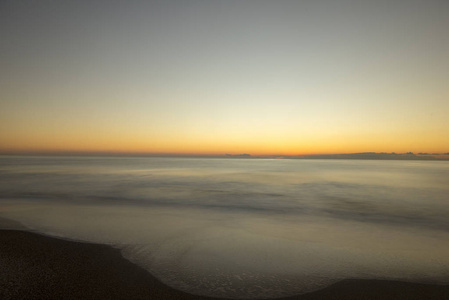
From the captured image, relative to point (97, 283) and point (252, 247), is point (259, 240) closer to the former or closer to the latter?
point (252, 247)

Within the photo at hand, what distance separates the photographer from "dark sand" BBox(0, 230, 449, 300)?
3.14 metres

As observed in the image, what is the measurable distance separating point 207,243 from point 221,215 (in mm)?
3306

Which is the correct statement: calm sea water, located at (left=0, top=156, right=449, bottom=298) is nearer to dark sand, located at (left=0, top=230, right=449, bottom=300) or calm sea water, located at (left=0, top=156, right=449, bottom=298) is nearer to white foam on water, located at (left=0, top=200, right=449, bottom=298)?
white foam on water, located at (left=0, top=200, right=449, bottom=298)

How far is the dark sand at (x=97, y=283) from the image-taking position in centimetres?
314

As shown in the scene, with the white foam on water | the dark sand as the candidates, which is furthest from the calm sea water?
the dark sand

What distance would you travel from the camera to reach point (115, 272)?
376 centimetres

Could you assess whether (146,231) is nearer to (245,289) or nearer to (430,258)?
(245,289)

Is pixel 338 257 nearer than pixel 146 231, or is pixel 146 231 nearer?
pixel 338 257

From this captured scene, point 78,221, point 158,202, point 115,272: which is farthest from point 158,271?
point 158,202

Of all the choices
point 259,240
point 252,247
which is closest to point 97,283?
point 252,247

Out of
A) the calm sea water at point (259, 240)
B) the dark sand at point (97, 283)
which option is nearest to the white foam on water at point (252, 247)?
the calm sea water at point (259, 240)

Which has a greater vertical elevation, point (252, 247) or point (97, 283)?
point (97, 283)

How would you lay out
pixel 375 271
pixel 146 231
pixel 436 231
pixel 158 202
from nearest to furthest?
1. pixel 375 271
2. pixel 146 231
3. pixel 436 231
4. pixel 158 202

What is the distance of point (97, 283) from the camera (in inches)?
133
